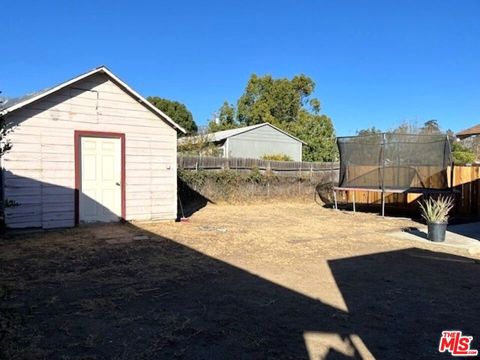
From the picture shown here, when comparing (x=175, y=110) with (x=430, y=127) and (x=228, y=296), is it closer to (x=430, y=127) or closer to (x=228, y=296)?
(x=430, y=127)

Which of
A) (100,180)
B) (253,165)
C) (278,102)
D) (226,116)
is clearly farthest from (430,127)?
(100,180)

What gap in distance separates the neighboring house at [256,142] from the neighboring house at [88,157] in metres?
14.6

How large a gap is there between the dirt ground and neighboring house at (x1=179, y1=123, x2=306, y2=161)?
707 inches

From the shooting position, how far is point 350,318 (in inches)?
165

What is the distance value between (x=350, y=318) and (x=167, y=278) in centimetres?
259

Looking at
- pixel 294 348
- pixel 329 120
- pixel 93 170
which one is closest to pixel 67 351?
pixel 294 348

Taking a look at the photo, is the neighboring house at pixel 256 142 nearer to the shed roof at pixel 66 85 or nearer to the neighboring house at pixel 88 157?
the neighboring house at pixel 88 157

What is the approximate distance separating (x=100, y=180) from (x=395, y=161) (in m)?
9.64

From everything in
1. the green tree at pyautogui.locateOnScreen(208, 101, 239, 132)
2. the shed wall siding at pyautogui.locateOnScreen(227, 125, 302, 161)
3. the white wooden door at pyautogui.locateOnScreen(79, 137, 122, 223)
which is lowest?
the white wooden door at pyautogui.locateOnScreen(79, 137, 122, 223)

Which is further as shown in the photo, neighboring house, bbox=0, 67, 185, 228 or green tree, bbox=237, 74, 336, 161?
green tree, bbox=237, 74, 336, 161

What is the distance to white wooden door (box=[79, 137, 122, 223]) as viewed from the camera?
9.87 metres

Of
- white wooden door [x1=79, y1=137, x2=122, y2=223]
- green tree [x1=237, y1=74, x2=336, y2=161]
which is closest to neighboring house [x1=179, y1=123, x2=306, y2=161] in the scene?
green tree [x1=237, y1=74, x2=336, y2=161]

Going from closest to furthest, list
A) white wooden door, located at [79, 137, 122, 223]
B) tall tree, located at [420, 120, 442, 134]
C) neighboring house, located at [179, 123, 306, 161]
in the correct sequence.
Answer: white wooden door, located at [79, 137, 122, 223] < neighboring house, located at [179, 123, 306, 161] < tall tree, located at [420, 120, 442, 134]

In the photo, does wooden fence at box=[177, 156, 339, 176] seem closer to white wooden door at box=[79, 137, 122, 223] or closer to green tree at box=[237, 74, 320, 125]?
white wooden door at box=[79, 137, 122, 223]
